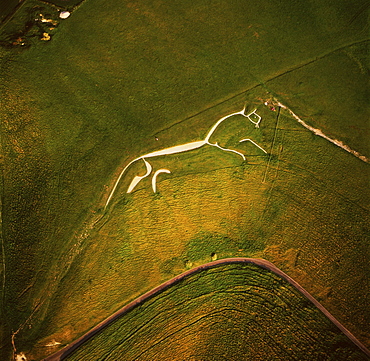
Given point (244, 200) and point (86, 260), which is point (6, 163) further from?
point (244, 200)

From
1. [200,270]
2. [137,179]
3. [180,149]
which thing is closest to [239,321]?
[200,270]

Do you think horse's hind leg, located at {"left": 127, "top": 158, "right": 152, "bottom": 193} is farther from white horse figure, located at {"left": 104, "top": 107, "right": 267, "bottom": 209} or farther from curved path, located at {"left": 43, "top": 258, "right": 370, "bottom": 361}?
curved path, located at {"left": 43, "top": 258, "right": 370, "bottom": 361}

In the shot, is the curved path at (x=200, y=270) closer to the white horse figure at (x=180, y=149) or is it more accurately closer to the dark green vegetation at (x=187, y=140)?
the dark green vegetation at (x=187, y=140)

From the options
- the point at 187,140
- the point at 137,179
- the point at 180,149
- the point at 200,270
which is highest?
the point at 187,140

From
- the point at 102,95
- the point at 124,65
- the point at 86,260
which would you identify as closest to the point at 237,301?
the point at 86,260

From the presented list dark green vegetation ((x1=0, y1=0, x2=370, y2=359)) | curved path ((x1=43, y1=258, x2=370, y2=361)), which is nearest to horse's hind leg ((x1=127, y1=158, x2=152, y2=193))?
dark green vegetation ((x1=0, y1=0, x2=370, y2=359))

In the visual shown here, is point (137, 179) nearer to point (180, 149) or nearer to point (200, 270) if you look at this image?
point (180, 149)
